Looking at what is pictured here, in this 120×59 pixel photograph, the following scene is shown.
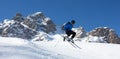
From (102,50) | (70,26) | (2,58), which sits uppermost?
(70,26)

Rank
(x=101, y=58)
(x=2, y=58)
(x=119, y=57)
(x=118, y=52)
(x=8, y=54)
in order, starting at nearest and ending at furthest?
1. (x=2, y=58)
2. (x=8, y=54)
3. (x=101, y=58)
4. (x=119, y=57)
5. (x=118, y=52)

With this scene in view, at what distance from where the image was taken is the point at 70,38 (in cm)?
2723

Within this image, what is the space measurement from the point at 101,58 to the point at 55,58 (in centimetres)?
814

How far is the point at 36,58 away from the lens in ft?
45.9

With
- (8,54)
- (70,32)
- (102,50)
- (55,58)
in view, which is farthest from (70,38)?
(8,54)

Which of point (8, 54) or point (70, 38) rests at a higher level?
point (70, 38)

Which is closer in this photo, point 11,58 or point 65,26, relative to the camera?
point 11,58

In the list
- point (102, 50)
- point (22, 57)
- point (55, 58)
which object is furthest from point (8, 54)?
point (102, 50)

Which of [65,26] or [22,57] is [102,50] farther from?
[22,57]

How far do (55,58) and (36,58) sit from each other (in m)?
1.76

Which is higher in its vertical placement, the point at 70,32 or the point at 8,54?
the point at 70,32

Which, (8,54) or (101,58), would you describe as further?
(101,58)

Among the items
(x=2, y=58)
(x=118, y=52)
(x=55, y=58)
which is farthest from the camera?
(x=118, y=52)

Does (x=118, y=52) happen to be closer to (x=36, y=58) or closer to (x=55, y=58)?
(x=55, y=58)
